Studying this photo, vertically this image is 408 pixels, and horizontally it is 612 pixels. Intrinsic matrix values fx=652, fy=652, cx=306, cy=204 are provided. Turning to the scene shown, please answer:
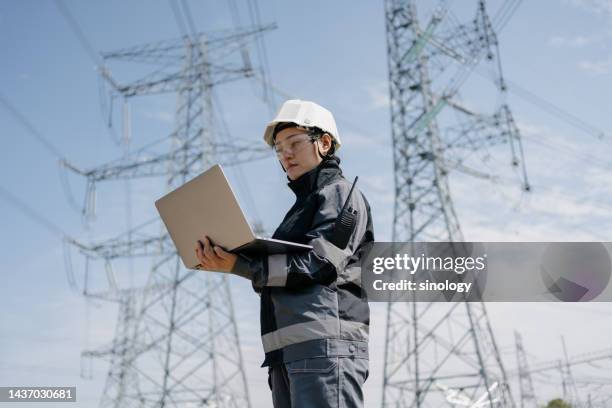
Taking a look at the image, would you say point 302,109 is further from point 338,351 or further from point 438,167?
point 438,167

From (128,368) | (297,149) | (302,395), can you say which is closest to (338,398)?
(302,395)

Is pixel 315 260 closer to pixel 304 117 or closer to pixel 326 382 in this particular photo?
pixel 326 382

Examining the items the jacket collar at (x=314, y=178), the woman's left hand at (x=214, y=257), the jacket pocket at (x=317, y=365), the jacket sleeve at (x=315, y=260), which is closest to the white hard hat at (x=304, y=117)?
the jacket collar at (x=314, y=178)

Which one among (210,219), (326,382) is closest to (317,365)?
(326,382)

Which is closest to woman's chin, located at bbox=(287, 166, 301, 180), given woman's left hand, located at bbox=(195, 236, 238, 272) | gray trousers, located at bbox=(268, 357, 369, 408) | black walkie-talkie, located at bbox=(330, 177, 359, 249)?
black walkie-talkie, located at bbox=(330, 177, 359, 249)

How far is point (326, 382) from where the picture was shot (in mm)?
1838

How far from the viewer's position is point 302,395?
72.7 inches

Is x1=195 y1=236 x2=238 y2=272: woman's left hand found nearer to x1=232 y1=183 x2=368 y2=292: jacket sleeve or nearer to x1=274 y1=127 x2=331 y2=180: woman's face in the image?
x1=232 y1=183 x2=368 y2=292: jacket sleeve

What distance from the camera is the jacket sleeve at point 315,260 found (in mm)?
1920

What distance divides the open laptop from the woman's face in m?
0.32

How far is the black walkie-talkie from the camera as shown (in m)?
2.00

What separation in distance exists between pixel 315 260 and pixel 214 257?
34 centimetres

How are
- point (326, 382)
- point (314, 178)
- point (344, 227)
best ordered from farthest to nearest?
point (314, 178)
point (344, 227)
point (326, 382)

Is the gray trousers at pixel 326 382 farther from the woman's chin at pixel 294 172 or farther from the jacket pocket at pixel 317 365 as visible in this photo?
the woman's chin at pixel 294 172
